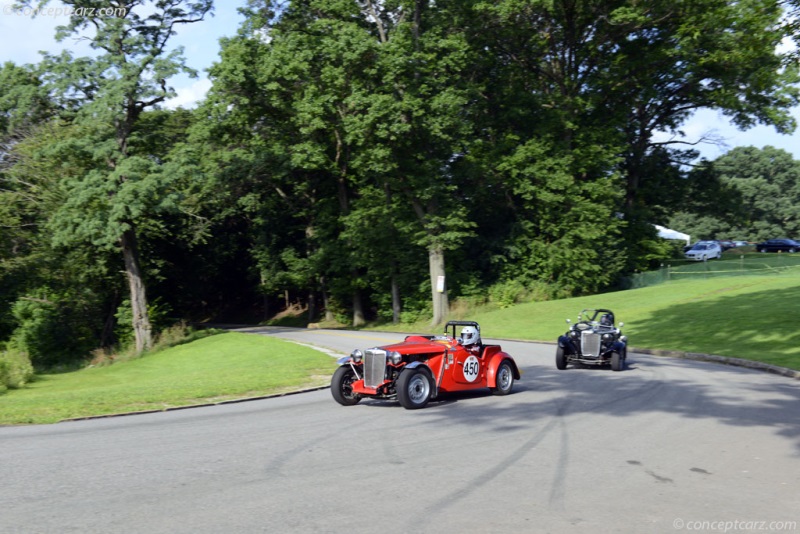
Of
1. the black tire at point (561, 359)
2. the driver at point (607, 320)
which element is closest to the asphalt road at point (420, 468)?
the black tire at point (561, 359)

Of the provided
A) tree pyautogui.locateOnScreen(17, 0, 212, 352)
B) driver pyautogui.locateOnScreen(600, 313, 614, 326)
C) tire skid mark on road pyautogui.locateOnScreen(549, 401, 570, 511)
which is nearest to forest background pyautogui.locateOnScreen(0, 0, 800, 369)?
tree pyautogui.locateOnScreen(17, 0, 212, 352)

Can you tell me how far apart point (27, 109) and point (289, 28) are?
1872 centimetres

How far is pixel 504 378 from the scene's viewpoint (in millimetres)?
15461

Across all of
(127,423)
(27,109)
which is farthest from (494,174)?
(127,423)

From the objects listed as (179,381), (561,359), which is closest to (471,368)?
(561,359)

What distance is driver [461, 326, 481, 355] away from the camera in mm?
15219

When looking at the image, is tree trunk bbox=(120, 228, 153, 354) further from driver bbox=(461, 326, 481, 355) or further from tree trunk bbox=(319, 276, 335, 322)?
driver bbox=(461, 326, 481, 355)

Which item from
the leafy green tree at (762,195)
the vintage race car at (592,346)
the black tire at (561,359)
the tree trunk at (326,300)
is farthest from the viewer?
the leafy green tree at (762,195)

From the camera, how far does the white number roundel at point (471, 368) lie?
15.0 m

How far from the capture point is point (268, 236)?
56750 millimetres

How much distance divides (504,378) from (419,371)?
2494mm

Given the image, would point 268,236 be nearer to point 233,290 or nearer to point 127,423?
point 233,290

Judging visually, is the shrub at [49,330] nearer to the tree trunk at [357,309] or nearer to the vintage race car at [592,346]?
the tree trunk at [357,309]

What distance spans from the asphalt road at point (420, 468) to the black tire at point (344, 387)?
0.30 metres
